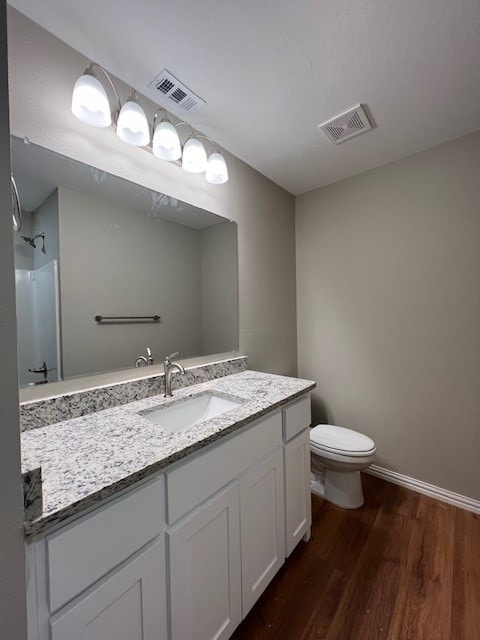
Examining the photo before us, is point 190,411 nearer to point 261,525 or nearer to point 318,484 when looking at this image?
point 261,525

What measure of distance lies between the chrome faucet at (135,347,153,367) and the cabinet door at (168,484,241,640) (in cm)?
69

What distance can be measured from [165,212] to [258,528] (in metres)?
1.55

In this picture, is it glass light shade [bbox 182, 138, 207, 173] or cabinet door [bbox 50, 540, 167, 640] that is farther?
glass light shade [bbox 182, 138, 207, 173]

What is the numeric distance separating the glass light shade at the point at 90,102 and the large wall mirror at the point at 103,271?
0.18 meters

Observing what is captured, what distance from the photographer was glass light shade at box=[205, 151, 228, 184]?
147cm

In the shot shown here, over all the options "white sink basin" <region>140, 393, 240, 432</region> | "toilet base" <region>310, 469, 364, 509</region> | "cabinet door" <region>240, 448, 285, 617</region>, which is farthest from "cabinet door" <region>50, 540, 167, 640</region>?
"toilet base" <region>310, 469, 364, 509</region>

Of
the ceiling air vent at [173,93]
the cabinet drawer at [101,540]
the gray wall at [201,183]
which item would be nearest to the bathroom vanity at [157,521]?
the cabinet drawer at [101,540]

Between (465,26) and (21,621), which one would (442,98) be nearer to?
(465,26)

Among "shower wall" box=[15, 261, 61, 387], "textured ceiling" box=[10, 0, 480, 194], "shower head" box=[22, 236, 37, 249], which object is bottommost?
"shower wall" box=[15, 261, 61, 387]

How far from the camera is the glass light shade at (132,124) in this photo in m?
1.11

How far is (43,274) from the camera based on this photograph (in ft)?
3.30

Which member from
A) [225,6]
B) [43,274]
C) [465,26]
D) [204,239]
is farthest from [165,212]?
[465,26]

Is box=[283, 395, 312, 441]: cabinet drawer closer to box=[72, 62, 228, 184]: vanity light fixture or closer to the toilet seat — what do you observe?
the toilet seat

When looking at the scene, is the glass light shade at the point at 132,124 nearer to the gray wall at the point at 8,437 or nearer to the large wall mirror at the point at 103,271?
the large wall mirror at the point at 103,271
